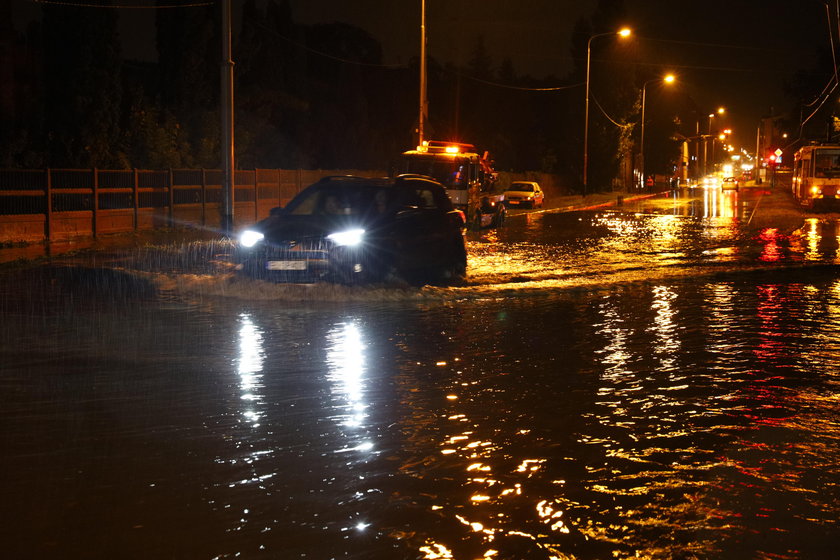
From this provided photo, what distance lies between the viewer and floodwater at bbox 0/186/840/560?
15.6ft

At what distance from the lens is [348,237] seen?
13852mm

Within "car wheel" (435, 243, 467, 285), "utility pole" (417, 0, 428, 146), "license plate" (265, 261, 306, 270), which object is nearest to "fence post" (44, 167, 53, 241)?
"license plate" (265, 261, 306, 270)

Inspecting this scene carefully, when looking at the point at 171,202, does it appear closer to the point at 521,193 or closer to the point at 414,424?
the point at 414,424

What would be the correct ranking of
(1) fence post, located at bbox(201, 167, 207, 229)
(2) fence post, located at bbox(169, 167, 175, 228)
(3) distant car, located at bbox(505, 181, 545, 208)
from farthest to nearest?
(3) distant car, located at bbox(505, 181, 545, 208), (1) fence post, located at bbox(201, 167, 207, 229), (2) fence post, located at bbox(169, 167, 175, 228)

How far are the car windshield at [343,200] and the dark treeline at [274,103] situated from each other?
12.6 meters

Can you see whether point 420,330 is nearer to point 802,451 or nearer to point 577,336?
point 577,336

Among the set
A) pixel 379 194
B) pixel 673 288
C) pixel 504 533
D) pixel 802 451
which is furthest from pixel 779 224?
pixel 504 533

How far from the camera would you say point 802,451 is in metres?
6.19

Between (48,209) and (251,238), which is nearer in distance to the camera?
(251,238)

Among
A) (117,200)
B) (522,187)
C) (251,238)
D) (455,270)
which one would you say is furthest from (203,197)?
(522,187)

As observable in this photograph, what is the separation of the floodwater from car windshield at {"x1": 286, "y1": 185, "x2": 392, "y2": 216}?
160 cm

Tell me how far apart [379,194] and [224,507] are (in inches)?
406

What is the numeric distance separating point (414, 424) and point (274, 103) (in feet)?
126

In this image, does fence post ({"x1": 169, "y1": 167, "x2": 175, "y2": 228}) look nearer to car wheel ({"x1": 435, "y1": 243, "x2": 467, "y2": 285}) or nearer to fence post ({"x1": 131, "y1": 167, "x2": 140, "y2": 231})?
fence post ({"x1": 131, "y1": 167, "x2": 140, "y2": 231})
